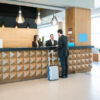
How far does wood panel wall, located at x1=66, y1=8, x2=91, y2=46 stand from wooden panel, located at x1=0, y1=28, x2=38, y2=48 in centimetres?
246

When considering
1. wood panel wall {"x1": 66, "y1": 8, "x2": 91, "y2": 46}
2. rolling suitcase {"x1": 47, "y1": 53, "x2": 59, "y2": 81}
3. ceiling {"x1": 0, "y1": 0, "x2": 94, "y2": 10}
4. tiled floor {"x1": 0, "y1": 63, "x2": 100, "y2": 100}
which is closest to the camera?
tiled floor {"x1": 0, "y1": 63, "x2": 100, "y2": 100}

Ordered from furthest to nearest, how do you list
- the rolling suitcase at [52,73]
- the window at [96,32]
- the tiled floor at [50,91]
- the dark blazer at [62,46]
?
the window at [96,32], the dark blazer at [62,46], the rolling suitcase at [52,73], the tiled floor at [50,91]

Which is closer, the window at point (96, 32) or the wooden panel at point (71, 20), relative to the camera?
the wooden panel at point (71, 20)

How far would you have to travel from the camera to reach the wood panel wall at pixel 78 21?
6309 millimetres

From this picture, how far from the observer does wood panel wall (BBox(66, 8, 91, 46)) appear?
6.31m

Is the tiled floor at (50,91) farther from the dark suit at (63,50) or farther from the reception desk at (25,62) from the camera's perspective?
the dark suit at (63,50)

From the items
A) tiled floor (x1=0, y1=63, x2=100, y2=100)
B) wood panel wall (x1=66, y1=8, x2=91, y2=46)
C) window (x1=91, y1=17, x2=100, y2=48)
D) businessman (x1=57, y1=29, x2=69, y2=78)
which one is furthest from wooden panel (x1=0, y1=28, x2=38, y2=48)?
window (x1=91, y1=17, x2=100, y2=48)

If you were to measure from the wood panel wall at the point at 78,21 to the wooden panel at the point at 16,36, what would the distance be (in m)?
2.46

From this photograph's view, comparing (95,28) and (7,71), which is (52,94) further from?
(95,28)

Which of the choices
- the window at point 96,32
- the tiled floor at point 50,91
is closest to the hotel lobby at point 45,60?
the tiled floor at point 50,91

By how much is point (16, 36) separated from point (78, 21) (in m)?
3.29

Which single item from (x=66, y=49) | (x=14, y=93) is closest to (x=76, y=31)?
(x=66, y=49)

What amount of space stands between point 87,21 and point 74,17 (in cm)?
69

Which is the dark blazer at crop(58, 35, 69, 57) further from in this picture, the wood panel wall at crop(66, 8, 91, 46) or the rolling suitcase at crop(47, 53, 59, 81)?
the wood panel wall at crop(66, 8, 91, 46)
